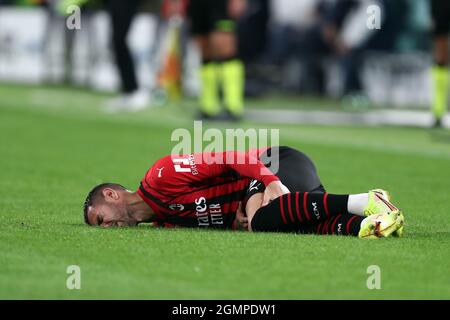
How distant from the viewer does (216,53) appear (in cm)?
1767

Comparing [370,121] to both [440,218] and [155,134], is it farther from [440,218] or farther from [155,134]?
[440,218]

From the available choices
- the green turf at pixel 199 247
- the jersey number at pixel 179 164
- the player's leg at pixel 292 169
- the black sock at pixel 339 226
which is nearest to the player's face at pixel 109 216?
the green turf at pixel 199 247

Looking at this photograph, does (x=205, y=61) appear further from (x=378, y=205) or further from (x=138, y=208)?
(x=378, y=205)

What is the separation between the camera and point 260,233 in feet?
26.6

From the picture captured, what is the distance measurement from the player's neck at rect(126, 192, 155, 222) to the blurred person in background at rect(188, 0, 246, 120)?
9.07 m

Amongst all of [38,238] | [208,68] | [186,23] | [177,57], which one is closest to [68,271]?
[38,238]

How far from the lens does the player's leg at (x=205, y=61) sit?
1761 cm

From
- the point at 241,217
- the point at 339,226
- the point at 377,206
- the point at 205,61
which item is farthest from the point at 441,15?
the point at 377,206

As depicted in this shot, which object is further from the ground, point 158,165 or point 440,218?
point 158,165

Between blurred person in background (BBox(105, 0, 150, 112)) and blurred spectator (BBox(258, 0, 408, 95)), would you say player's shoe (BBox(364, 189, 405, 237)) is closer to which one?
blurred person in background (BBox(105, 0, 150, 112))

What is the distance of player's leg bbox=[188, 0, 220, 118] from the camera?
17.6 m

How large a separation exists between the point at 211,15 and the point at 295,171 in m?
9.34

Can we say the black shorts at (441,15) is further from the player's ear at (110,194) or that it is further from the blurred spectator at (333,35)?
the player's ear at (110,194)

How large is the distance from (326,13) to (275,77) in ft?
6.19
